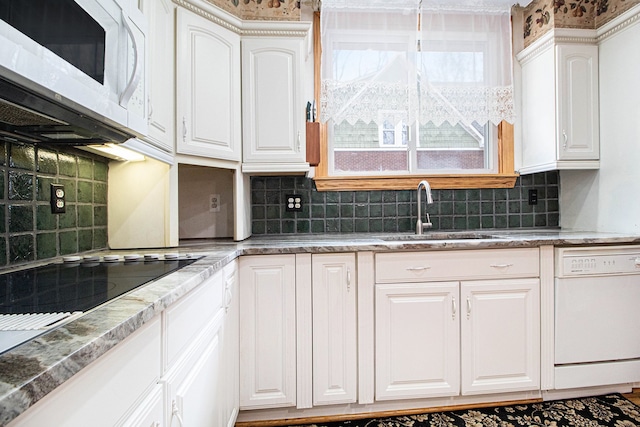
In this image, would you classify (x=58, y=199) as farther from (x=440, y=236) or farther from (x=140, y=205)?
(x=440, y=236)

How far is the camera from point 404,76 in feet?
7.35

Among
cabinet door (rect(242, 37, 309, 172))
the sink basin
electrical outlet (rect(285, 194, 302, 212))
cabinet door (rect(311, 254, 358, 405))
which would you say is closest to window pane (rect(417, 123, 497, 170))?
the sink basin

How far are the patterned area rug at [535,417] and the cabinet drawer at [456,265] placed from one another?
691mm

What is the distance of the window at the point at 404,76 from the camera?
2195mm

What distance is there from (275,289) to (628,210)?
2075 millimetres

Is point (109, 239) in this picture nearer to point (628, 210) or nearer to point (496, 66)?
point (496, 66)

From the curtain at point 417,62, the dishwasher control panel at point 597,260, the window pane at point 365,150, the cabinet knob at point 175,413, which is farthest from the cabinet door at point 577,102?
the cabinet knob at point 175,413

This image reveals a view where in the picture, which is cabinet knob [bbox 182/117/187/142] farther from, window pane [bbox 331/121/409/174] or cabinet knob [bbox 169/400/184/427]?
cabinet knob [bbox 169/400/184/427]

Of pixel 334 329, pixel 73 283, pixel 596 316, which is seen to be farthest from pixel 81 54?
pixel 596 316

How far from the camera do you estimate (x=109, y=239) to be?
169cm

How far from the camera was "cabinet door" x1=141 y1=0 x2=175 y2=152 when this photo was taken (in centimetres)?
142

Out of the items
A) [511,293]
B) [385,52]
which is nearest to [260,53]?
[385,52]

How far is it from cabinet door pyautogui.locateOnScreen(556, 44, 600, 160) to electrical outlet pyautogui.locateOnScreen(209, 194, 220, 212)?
7.02 ft

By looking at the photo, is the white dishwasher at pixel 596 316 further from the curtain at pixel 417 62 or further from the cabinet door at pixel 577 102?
the curtain at pixel 417 62
